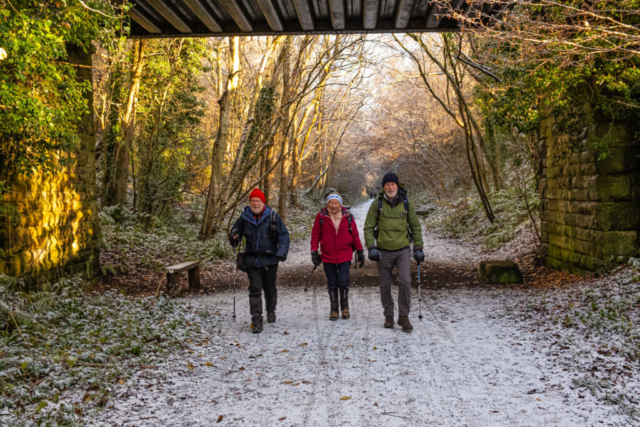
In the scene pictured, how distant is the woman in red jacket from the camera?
683 cm

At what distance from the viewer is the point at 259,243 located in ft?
21.8

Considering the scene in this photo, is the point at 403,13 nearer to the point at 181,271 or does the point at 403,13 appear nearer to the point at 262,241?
the point at 262,241

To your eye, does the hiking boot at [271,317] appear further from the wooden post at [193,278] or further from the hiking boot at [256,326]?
the wooden post at [193,278]

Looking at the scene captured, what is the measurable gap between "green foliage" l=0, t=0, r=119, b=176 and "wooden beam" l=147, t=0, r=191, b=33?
81.4 inches

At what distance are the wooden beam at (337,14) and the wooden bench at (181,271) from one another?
557 cm

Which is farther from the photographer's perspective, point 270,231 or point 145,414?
point 270,231

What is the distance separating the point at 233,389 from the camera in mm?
4559

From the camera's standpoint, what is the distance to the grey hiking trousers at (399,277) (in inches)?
248

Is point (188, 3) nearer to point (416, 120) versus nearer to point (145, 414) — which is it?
point (145, 414)

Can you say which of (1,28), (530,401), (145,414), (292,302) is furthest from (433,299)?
(1,28)

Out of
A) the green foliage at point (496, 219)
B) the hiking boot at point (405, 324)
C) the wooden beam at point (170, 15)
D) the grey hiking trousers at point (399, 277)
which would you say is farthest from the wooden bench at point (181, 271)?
the green foliage at point (496, 219)

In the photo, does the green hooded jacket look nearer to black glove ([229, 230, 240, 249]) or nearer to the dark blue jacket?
the dark blue jacket

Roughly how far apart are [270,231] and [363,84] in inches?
847

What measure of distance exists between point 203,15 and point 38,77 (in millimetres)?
3770
